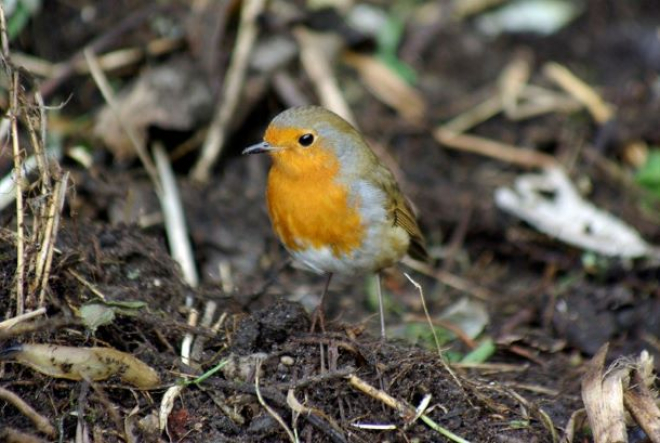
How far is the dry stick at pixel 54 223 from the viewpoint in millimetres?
3588

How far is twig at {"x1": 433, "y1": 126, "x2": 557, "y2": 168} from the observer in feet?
21.5

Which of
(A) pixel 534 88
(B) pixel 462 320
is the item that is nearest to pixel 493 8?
(A) pixel 534 88

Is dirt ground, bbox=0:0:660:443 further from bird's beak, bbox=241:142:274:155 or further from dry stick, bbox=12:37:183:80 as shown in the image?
bird's beak, bbox=241:142:274:155

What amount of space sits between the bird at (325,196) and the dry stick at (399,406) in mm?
891

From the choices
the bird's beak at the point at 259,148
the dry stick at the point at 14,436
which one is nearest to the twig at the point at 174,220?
the bird's beak at the point at 259,148

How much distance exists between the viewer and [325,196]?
14.4ft

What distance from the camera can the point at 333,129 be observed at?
4551 millimetres

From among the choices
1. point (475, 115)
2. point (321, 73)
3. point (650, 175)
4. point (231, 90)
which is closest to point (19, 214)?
point (231, 90)

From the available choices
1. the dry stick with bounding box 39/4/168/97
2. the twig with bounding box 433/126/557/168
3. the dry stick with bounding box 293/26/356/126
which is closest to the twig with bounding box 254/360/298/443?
the dry stick with bounding box 39/4/168/97

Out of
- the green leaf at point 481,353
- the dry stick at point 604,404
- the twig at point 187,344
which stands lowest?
the green leaf at point 481,353

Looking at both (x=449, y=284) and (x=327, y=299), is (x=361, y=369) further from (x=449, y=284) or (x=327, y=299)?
(x=449, y=284)

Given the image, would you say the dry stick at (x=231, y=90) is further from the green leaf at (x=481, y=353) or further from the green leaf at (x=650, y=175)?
the green leaf at (x=650, y=175)

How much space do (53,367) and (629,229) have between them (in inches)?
148

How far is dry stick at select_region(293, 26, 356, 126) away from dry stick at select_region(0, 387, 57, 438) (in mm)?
3510
